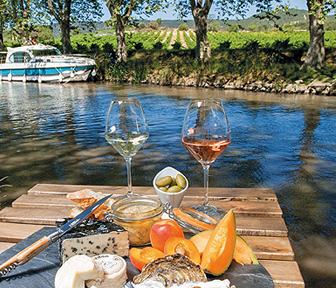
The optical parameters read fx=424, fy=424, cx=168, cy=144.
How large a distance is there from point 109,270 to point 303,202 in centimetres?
453

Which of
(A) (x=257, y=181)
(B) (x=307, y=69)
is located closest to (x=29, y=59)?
(B) (x=307, y=69)

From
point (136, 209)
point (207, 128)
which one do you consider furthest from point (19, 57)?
point (136, 209)

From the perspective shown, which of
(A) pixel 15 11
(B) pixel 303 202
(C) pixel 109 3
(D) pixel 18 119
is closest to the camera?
(B) pixel 303 202

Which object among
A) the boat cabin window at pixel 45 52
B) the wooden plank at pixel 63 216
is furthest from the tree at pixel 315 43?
the wooden plank at pixel 63 216

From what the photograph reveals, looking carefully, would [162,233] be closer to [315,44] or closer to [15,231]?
[15,231]

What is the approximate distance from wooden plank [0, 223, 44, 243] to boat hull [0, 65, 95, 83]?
74.1 ft

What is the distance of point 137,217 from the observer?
62.1 inches

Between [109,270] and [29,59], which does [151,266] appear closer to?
[109,270]

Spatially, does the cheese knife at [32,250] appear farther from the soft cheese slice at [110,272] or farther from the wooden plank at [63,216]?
the wooden plank at [63,216]

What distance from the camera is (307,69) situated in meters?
19.0

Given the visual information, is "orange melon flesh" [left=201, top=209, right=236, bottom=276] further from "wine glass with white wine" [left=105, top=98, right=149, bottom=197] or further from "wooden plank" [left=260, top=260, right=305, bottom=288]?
"wine glass with white wine" [left=105, top=98, right=149, bottom=197]

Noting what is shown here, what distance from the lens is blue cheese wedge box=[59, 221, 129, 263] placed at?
4.78 feet

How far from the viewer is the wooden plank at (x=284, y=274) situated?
1510 millimetres

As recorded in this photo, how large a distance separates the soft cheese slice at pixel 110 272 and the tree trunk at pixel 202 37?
2280cm
